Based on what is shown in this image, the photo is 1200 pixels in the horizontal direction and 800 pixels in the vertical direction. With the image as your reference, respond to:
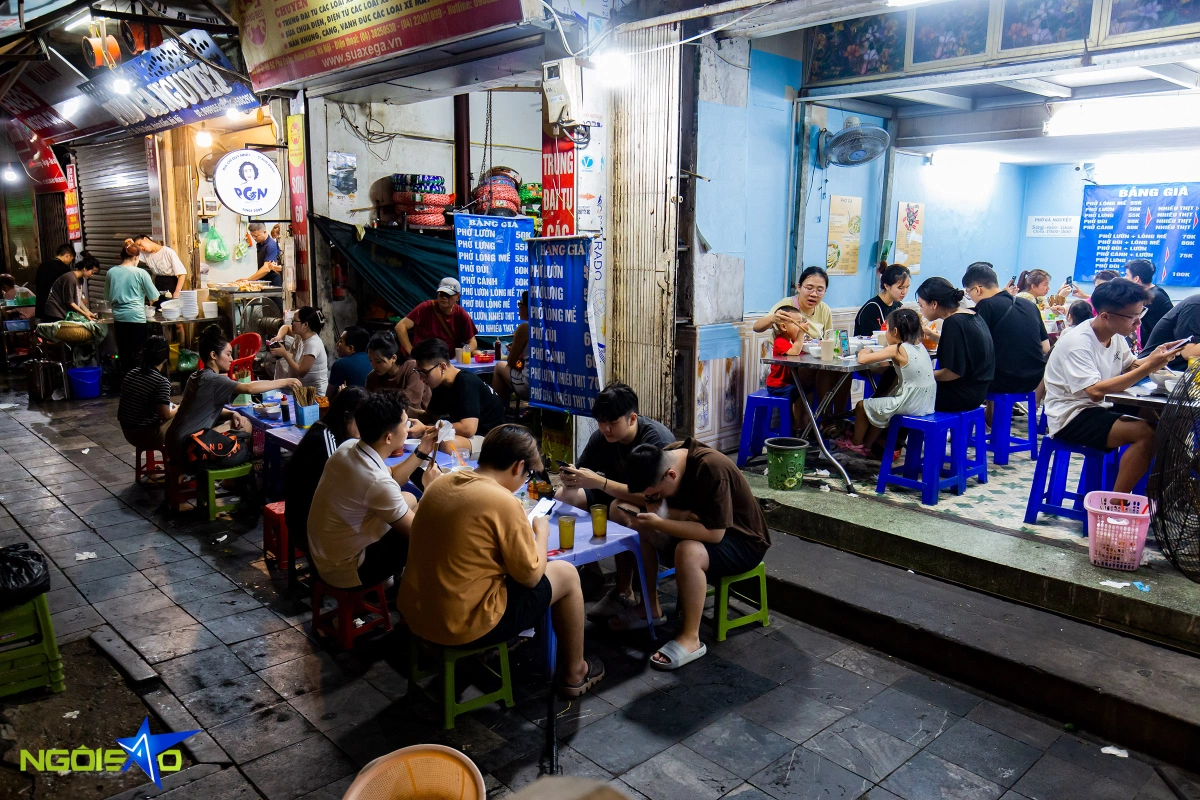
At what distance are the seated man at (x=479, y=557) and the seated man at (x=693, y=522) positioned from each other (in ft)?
2.43

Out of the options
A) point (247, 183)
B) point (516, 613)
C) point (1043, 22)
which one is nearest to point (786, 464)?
point (516, 613)

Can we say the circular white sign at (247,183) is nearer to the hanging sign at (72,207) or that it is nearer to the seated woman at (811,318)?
the seated woman at (811,318)

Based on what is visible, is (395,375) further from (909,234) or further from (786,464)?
(909,234)

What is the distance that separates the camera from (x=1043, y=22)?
672cm

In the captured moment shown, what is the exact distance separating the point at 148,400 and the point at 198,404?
84 centimetres

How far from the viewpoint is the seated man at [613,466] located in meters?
4.63

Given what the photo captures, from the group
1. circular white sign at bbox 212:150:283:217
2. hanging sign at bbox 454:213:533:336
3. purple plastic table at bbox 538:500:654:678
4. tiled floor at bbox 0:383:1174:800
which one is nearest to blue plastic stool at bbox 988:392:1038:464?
tiled floor at bbox 0:383:1174:800

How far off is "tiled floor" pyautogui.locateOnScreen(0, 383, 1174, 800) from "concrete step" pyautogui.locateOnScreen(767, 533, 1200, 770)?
14 cm

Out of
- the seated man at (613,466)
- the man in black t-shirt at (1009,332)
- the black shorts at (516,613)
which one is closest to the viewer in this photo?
the black shorts at (516,613)

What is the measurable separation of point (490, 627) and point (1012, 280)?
11.4 metres

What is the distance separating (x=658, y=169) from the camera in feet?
21.6

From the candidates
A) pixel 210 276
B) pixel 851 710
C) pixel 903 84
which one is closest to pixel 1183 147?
pixel 903 84

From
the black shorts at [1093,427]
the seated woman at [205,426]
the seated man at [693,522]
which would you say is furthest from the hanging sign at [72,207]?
the black shorts at [1093,427]

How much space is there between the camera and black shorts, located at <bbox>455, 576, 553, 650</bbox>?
3721mm
